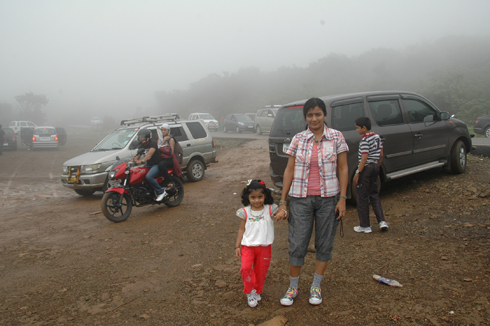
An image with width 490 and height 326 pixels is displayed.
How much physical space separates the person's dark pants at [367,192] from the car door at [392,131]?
4.38 ft

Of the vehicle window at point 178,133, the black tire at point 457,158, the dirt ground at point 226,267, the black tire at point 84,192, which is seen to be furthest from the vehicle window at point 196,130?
the black tire at point 457,158

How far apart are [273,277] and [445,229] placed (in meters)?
2.66

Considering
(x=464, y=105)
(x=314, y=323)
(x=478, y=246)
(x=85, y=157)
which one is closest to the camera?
(x=314, y=323)

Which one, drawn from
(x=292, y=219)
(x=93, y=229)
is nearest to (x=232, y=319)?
(x=292, y=219)

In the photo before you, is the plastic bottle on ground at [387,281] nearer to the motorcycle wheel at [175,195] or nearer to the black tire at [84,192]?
the motorcycle wheel at [175,195]

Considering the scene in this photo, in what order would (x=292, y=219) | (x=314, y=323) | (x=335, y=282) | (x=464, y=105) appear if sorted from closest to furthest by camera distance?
(x=314, y=323)
(x=292, y=219)
(x=335, y=282)
(x=464, y=105)

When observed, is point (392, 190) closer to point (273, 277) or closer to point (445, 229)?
point (445, 229)

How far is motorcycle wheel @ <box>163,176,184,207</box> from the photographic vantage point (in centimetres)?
758

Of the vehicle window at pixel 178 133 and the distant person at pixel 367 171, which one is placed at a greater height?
the vehicle window at pixel 178 133

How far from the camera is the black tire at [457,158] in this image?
739cm

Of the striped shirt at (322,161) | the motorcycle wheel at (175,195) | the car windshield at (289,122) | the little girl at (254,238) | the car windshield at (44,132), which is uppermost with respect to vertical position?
the car windshield at (44,132)

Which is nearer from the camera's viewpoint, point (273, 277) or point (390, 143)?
point (273, 277)

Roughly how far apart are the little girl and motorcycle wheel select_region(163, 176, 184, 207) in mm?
4542

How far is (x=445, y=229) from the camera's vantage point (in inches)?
195
